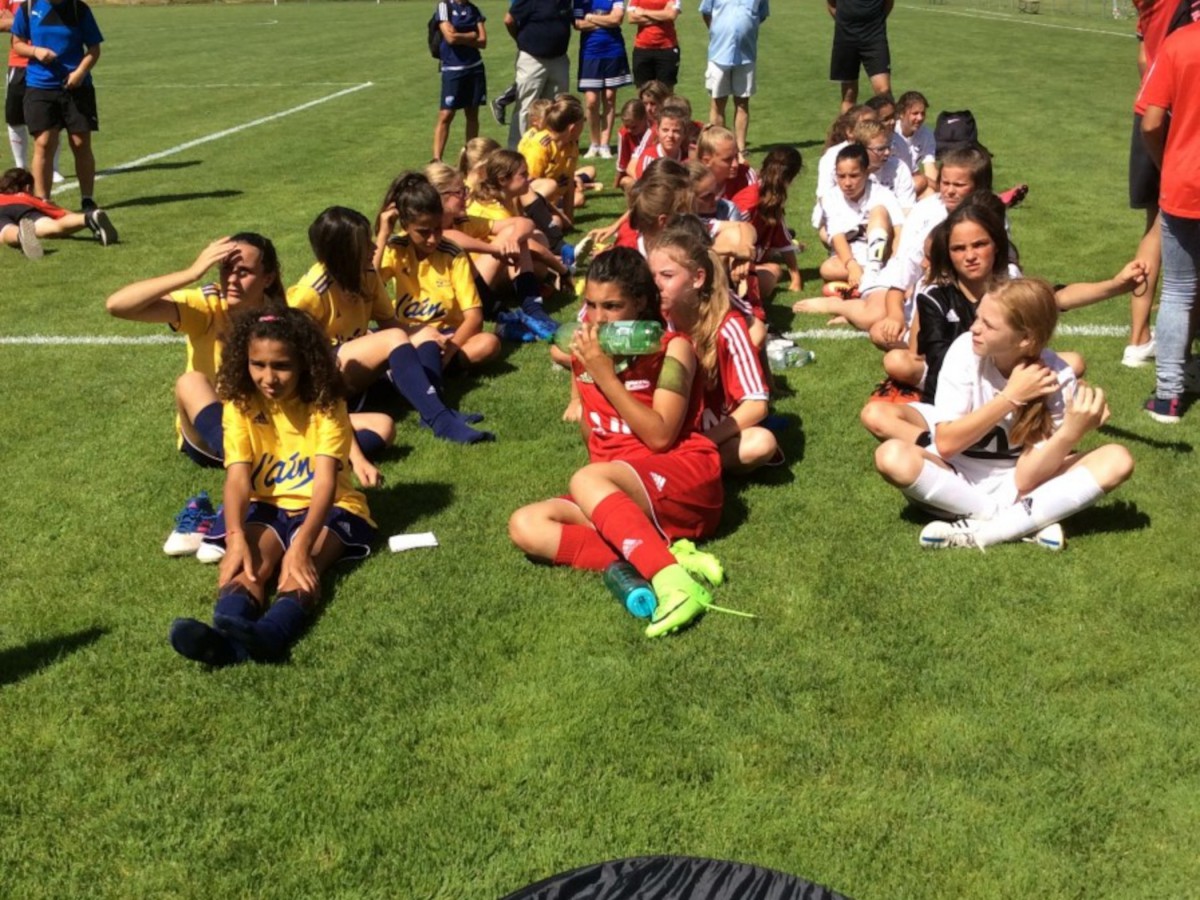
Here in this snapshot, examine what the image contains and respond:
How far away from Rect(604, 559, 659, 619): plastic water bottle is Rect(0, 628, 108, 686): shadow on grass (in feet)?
5.85

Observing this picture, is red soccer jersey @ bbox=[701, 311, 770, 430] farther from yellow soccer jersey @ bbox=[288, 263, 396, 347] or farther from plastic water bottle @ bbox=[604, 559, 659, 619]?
yellow soccer jersey @ bbox=[288, 263, 396, 347]

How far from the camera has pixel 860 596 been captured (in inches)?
172

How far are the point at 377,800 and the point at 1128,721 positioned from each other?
2217mm

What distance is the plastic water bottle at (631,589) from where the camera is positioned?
4.14 m

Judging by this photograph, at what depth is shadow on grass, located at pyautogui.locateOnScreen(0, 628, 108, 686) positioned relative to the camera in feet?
12.9

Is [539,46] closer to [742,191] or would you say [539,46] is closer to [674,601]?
[742,191]

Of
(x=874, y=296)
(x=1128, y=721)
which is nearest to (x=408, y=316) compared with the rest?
(x=874, y=296)

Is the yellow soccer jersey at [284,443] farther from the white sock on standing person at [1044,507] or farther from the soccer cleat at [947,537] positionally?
the white sock on standing person at [1044,507]

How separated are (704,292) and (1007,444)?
56.1 inches

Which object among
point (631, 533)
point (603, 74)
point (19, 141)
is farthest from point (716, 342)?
point (19, 141)

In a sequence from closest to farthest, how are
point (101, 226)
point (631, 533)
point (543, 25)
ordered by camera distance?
point (631, 533) → point (101, 226) → point (543, 25)

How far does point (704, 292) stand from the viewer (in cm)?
523

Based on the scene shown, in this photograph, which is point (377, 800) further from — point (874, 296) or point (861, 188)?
point (861, 188)

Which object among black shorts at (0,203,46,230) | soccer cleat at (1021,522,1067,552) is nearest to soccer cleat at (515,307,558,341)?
soccer cleat at (1021,522,1067,552)
